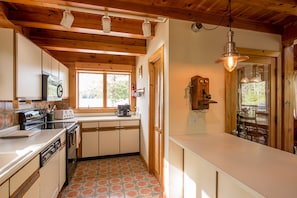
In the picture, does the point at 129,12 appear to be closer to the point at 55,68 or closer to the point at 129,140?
the point at 55,68

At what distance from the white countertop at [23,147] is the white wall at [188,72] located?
1.45m

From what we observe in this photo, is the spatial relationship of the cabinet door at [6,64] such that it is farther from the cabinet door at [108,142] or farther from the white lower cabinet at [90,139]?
the cabinet door at [108,142]

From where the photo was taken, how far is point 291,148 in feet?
8.79

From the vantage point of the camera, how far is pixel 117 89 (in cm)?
445

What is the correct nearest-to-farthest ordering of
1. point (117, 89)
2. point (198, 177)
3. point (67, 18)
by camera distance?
point (198, 177) < point (67, 18) < point (117, 89)

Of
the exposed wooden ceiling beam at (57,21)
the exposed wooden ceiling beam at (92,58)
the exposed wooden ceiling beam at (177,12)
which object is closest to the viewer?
the exposed wooden ceiling beam at (177,12)

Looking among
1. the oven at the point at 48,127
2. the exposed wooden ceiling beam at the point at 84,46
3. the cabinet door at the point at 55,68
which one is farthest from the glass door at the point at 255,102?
the cabinet door at the point at 55,68

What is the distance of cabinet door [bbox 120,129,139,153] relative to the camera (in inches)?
147

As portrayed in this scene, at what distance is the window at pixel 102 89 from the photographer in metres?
4.20

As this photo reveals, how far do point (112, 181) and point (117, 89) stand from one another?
2364 mm

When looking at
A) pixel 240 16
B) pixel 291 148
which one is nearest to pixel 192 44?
pixel 240 16

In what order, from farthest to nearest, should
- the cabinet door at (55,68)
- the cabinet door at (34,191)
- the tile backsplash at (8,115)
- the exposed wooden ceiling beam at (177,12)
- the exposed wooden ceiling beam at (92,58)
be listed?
the exposed wooden ceiling beam at (92,58), the cabinet door at (55,68), the tile backsplash at (8,115), the exposed wooden ceiling beam at (177,12), the cabinet door at (34,191)

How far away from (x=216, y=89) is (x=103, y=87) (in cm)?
292

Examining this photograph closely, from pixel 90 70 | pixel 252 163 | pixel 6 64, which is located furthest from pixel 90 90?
pixel 252 163
